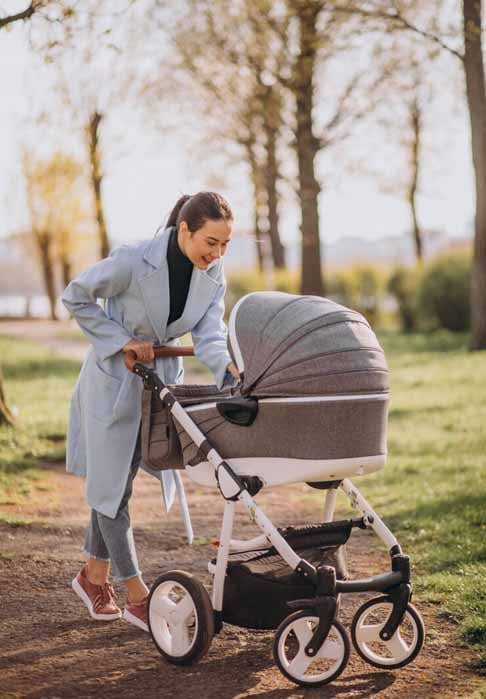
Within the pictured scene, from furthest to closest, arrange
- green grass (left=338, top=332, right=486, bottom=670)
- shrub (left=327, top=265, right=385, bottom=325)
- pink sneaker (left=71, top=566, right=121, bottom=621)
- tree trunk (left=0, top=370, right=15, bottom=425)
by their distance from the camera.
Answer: shrub (left=327, top=265, right=385, bottom=325)
tree trunk (left=0, top=370, right=15, bottom=425)
green grass (left=338, top=332, right=486, bottom=670)
pink sneaker (left=71, top=566, right=121, bottom=621)

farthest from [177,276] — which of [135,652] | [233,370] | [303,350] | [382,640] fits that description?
[382,640]

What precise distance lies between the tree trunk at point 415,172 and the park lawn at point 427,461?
553 inches

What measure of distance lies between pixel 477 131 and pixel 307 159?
4506 mm

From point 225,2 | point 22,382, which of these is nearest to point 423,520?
point 22,382

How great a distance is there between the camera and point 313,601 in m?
3.65

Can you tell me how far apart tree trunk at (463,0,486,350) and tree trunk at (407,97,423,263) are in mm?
11543

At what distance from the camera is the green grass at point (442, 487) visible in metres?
4.96

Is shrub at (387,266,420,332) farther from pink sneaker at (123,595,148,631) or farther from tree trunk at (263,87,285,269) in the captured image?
pink sneaker at (123,595,148,631)

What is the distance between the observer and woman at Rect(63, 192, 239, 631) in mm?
4137

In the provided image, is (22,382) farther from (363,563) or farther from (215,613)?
(215,613)

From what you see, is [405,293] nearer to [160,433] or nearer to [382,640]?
[160,433]

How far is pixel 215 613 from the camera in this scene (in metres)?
3.90

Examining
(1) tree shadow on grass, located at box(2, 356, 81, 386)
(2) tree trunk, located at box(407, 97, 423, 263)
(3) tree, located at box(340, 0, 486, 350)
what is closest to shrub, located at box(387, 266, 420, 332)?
(2) tree trunk, located at box(407, 97, 423, 263)

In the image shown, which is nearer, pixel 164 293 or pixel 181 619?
pixel 181 619
